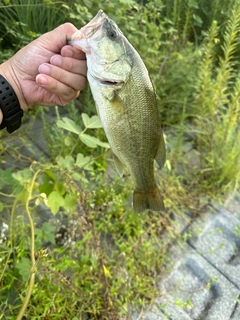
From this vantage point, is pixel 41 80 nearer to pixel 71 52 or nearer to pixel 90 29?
pixel 71 52

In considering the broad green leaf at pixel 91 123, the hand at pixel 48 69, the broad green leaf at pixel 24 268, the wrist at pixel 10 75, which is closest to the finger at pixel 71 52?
the hand at pixel 48 69

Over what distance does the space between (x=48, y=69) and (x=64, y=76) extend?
0.07m

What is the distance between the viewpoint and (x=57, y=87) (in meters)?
1.40

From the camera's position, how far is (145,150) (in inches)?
55.9

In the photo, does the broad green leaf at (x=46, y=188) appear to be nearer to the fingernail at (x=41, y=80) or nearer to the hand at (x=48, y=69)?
the hand at (x=48, y=69)

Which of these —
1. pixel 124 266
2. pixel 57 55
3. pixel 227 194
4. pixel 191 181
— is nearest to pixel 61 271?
pixel 124 266

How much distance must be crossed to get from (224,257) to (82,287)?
1035 millimetres

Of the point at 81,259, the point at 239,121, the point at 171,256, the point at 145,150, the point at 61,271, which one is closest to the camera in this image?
the point at 145,150

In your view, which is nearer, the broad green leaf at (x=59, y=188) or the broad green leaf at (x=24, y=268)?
the broad green leaf at (x=24, y=268)

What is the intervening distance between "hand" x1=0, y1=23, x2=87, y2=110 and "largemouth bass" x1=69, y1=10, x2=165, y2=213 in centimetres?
13

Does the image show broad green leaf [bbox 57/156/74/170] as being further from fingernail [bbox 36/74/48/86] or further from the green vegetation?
fingernail [bbox 36/74/48/86]

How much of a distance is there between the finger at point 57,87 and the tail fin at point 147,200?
569 mm

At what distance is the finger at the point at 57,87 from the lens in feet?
4.36

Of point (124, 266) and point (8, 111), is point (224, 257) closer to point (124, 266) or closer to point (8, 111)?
point (124, 266)
